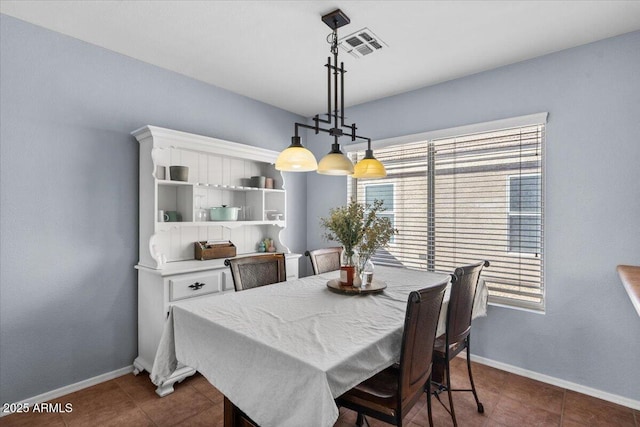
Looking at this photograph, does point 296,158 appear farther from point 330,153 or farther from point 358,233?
point 358,233

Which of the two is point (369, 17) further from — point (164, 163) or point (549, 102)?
point (164, 163)

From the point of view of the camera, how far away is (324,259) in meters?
3.06

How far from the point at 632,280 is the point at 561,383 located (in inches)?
46.8

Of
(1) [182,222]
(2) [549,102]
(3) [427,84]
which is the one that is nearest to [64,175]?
(1) [182,222]

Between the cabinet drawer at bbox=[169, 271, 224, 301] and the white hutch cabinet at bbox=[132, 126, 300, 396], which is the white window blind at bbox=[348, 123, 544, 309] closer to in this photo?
the white hutch cabinet at bbox=[132, 126, 300, 396]

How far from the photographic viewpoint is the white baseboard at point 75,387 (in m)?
2.33

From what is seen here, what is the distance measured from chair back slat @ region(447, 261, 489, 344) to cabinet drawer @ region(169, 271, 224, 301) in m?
1.93

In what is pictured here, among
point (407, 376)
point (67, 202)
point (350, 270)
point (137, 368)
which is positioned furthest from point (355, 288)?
point (67, 202)

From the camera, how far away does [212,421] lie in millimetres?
2172

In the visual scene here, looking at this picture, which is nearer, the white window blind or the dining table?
the dining table

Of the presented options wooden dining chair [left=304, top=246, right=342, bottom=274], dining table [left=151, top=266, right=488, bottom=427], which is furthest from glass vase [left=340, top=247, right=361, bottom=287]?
wooden dining chair [left=304, top=246, right=342, bottom=274]

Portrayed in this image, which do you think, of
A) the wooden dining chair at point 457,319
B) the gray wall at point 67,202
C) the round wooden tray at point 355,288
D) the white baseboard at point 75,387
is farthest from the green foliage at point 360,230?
the white baseboard at point 75,387

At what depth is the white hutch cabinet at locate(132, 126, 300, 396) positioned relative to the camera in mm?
2654

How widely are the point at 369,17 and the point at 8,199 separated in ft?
8.96
